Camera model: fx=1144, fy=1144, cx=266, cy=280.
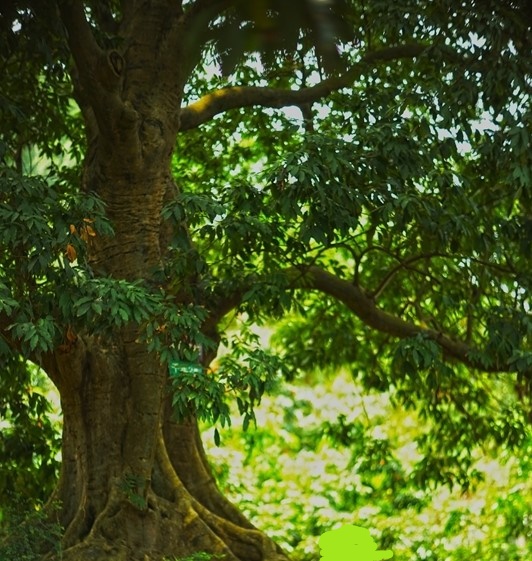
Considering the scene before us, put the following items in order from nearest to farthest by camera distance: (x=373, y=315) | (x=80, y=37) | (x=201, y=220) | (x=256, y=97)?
1. (x=80, y=37)
2. (x=201, y=220)
3. (x=256, y=97)
4. (x=373, y=315)

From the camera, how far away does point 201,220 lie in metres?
6.87

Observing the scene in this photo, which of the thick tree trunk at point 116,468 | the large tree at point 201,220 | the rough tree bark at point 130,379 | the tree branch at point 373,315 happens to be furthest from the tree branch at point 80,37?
the tree branch at point 373,315

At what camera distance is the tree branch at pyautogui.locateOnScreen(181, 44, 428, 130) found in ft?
25.1

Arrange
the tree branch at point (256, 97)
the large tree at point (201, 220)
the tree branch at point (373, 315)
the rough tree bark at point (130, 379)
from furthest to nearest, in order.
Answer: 1. the tree branch at point (373, 315)
2. the tree branch at point (256, 97)
3. the rough tree bark at point (130, 379)
4. the large tree at point (201, 220)

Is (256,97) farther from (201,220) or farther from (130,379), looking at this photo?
(130,379)

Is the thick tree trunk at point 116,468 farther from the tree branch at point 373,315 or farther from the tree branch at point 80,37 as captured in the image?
the tree branch at point 373,315

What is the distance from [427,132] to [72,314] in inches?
94.2

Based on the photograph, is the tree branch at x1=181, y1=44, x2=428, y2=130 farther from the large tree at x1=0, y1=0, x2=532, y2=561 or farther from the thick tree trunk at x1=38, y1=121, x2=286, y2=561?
the thick tree trunk at x1=38, y1=121, x2=286, y2=561

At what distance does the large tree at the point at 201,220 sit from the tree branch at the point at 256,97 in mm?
15

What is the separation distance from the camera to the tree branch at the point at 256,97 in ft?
25.1

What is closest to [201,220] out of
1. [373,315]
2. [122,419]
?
[122,419]

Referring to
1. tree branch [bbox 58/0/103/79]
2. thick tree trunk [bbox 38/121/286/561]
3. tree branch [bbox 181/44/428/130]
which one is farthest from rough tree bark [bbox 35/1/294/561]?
tree branch [bbox 181/44/428/130]

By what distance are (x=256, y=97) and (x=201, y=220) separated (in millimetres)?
1325

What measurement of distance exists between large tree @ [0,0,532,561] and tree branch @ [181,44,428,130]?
0.02 meters
